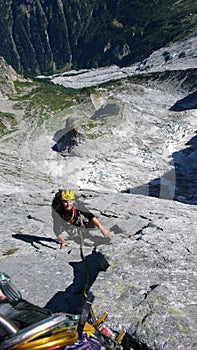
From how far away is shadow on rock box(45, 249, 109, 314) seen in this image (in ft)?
23.7

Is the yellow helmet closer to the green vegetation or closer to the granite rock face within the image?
the granite rock face

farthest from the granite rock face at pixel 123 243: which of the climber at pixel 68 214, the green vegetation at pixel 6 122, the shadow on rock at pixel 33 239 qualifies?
the green vegetation at pixel 6 122

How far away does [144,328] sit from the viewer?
580 centimetres

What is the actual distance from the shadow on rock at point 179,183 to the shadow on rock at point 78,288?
22.8 meters

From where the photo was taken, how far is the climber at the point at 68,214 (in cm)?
941

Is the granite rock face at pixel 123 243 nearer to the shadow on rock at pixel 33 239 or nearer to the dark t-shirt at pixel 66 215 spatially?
the shadow on rock at pixel 33 239

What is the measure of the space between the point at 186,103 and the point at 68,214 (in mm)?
51916

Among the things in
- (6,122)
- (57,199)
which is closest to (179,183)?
(57,199)

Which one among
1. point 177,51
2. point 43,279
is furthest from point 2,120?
point 177,51

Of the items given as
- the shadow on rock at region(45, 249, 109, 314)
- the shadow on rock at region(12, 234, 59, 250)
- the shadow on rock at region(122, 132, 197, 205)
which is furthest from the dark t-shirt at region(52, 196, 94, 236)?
the shadow on rock at region(122, 132, 197, 205)

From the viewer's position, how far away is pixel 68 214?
976cm

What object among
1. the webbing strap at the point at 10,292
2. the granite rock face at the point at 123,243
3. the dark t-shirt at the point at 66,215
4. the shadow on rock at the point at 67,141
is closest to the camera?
the webbing strap at the point at 10,292

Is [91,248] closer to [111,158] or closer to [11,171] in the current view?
[11,171]

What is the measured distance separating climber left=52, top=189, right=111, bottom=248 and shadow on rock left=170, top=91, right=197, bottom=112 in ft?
160
